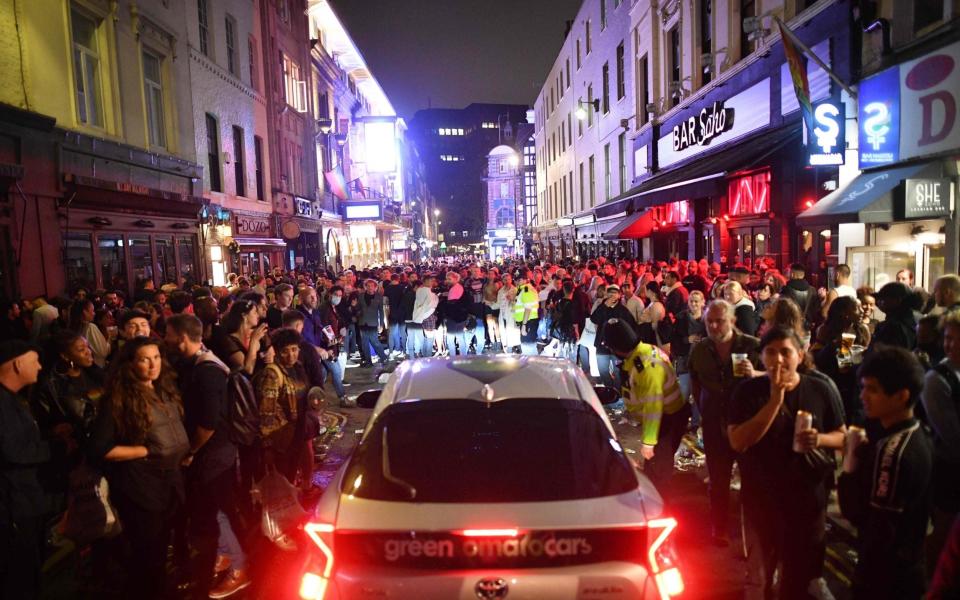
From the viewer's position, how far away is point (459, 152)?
462 feet

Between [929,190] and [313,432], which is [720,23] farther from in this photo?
[313,432]

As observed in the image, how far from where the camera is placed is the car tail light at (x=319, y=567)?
101 inches

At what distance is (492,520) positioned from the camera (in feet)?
8.38

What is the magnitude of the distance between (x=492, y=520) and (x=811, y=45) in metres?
13.8

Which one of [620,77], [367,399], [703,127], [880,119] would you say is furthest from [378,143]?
[367,399]

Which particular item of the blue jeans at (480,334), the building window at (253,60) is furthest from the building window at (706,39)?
the building window at (253,60)

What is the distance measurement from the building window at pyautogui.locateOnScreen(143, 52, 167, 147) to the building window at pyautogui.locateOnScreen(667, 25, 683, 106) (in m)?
16.0

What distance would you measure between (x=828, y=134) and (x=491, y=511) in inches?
456

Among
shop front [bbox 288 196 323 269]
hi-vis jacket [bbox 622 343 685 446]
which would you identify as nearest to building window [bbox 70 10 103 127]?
shop front [bbox 288 196 323 269]

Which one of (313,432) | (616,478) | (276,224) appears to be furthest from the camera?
(276,224)

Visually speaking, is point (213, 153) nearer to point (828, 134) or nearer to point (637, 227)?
point (637, 227)

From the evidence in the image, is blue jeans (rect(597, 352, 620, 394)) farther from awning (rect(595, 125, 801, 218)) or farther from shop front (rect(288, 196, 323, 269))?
shop front (rect(288, 196, 323, 269))

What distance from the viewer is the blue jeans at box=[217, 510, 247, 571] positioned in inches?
180

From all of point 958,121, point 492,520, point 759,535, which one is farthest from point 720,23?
point 492,520
